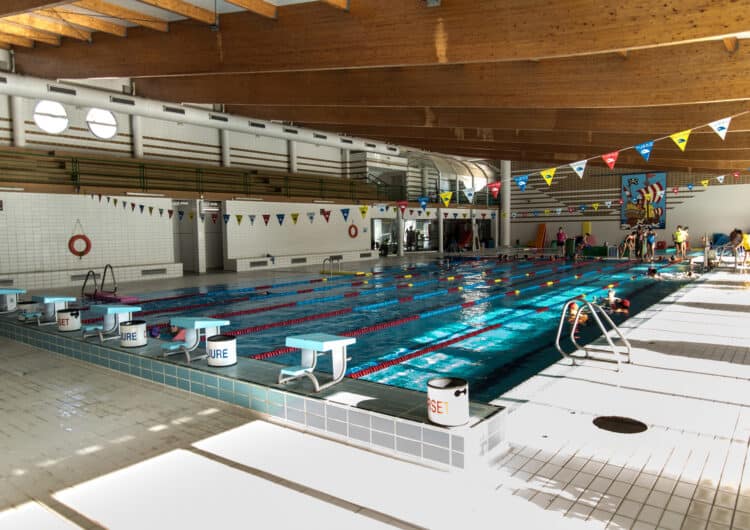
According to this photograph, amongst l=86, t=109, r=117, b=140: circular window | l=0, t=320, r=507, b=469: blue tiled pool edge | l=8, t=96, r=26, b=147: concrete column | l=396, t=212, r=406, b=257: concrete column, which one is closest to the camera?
l=0, t=320, r=507, b=469: blue tiled pool edge

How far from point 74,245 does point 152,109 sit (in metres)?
4.07

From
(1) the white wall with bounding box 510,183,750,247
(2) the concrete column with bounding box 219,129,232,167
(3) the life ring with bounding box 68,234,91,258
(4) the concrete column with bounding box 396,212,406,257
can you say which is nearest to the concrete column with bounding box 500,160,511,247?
(1) the white wall with bounding box 510,183,750,247

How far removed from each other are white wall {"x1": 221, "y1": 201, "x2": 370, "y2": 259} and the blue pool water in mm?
3678

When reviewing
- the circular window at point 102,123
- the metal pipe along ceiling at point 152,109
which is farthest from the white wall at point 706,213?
the circular window at point 102,123

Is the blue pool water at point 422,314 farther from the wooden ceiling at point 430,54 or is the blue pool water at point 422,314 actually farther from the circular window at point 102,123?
the circular window at point 102,123

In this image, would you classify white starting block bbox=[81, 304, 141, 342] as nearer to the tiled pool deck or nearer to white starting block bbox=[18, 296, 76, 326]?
white starting block bbox=[18, 296, 76, 326]

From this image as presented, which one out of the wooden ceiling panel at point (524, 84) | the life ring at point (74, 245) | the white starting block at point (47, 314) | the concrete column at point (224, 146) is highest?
the concrete column at point (224, 146)

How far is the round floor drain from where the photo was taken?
3.38 meters

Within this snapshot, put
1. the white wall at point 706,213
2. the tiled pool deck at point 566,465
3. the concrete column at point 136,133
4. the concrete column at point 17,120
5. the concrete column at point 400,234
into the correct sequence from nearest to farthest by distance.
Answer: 1. the tiled pool deck at point 566,465
2. the concrete column at point 17,120
3. the concrete column at point 136,133
4. the concrete column at point 400,234
5. the white wall at point 706,213

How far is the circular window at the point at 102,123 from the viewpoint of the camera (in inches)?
545

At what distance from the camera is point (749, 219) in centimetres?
2470

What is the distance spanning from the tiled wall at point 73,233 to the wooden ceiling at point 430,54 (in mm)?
3299

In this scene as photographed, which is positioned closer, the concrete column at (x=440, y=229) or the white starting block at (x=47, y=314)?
the white starting block at (x=47, y=314)

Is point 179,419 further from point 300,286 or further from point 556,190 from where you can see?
point 556,190
